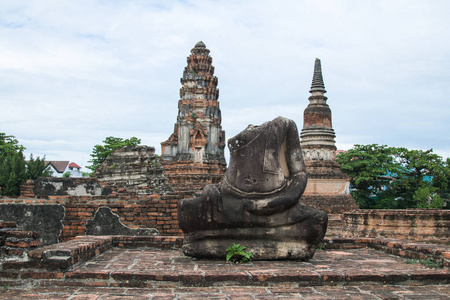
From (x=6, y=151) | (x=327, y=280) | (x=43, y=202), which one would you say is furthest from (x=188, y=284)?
(x=6, y=151)

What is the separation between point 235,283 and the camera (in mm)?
3895

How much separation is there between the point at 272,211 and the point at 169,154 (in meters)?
21.7

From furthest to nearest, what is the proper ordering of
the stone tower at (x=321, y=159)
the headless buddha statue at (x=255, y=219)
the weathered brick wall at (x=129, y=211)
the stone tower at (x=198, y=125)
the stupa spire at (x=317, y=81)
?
the stupa spire at (x=317, y=81)
the stone tower at (x=198, y=125)
the stone tower at (x=321, y=159)
the weathered brick wall at (x=129, y=211)
the headless buddha statue at (x=255, y=219)

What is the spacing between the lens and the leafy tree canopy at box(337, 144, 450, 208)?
28.6 m

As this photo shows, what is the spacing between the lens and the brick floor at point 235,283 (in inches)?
141

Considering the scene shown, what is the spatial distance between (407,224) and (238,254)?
530 centimetres

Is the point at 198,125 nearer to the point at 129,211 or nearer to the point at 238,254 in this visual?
the point at 129,211

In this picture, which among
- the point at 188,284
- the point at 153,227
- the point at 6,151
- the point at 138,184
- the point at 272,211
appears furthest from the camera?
the point at 6,151

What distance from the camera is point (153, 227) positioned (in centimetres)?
777

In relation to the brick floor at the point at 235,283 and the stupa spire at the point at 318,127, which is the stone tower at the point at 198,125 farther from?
the brick floor at the point at 235,283

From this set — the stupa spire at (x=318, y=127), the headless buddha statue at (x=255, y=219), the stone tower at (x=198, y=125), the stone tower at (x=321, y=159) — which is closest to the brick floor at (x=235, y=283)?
the headless buddha statue at (x=255, y=219)

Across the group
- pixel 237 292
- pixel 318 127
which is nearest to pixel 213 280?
pixel 237 292

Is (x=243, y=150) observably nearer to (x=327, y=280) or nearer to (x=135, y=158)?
(x=327, y=280)

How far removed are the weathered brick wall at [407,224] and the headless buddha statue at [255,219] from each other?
4.36 meters
